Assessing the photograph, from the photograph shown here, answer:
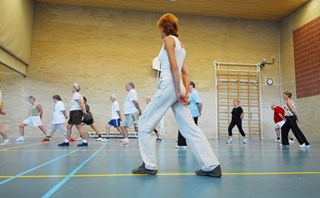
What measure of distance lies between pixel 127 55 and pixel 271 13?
Result: 7350 mm

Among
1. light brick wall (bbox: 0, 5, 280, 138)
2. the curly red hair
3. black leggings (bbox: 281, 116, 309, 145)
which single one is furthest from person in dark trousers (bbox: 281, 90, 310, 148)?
light brick wall (bbox: 0, 5, 280, 138)

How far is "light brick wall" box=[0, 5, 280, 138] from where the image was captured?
12.6 m

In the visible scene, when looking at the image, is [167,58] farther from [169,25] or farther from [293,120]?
[293,120]

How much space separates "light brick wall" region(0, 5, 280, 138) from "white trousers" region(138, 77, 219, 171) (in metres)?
10.2

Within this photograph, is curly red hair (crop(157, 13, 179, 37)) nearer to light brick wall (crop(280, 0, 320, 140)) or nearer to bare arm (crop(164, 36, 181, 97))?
bare arm (crop(164, 36, 181, 97))

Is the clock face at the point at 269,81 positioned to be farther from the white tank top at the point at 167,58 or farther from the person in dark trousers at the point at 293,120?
the white tank top at the point at 167,58

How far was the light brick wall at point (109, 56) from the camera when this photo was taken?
12.6m

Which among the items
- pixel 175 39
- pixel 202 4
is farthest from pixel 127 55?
pixel 175 39

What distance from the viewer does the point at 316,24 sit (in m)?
12.0

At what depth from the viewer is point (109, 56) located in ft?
43.6

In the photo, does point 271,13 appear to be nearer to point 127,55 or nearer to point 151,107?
point 127,55

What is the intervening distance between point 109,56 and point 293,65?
8669 millimetres

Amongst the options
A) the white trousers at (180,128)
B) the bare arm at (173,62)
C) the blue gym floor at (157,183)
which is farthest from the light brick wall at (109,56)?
the bare arm at (173,62)

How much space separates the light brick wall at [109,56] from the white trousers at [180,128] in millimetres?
10243
